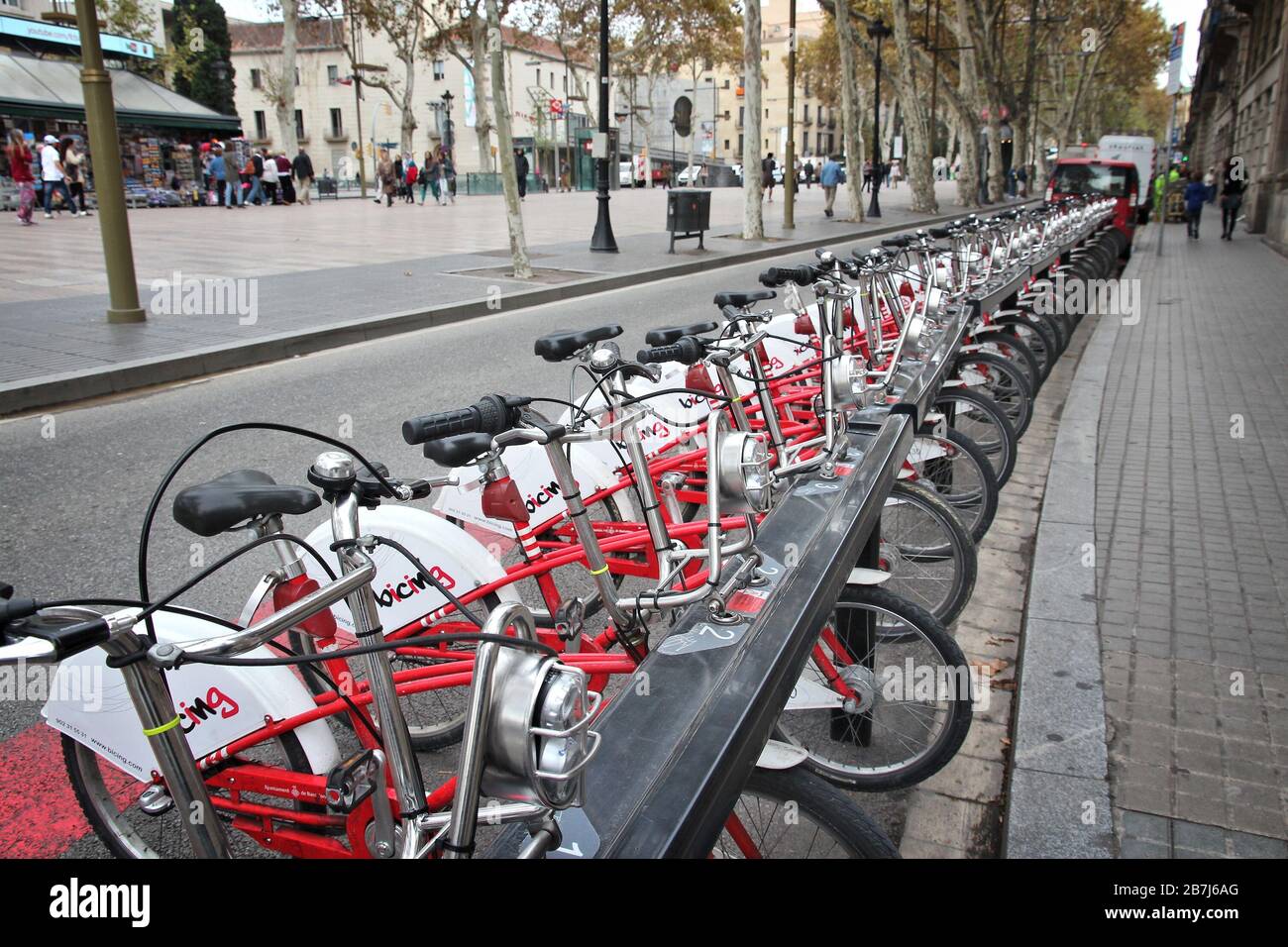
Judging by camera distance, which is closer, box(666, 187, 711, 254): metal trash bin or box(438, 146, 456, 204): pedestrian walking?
box(666, 187, 711, 254): metal trash bin

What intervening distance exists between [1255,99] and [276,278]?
93.9ft

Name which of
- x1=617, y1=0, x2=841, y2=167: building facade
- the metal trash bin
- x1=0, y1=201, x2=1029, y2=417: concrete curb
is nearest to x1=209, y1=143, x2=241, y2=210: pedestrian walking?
the metal trash bin

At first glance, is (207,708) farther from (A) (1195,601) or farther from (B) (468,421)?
(A) (1195,601)

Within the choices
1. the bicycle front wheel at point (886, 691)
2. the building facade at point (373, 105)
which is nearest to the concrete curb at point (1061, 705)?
the bicycle front wheel at point (886, 691)

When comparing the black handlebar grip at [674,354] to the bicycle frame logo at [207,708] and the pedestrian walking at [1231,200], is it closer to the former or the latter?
the bicycle frame logo at [207,708]

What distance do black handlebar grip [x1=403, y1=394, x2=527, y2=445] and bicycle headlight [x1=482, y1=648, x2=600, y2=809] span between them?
2.13 ft

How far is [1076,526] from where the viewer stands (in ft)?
16.1

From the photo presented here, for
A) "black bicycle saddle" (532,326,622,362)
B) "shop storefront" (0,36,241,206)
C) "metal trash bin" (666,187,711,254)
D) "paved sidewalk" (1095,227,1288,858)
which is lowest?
"paved sidewalk" (1095,227,1288,858)

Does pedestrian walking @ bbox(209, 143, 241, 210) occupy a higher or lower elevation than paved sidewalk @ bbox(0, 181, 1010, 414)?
higher

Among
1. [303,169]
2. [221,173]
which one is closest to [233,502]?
[221,173]

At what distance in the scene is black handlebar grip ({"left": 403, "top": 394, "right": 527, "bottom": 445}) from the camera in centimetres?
212

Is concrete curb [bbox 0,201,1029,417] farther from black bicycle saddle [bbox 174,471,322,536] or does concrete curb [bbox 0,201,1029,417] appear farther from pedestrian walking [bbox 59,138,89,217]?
pedestrian walking [bbox 59,138,89,217]

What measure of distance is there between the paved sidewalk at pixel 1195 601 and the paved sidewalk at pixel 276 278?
272 inches
